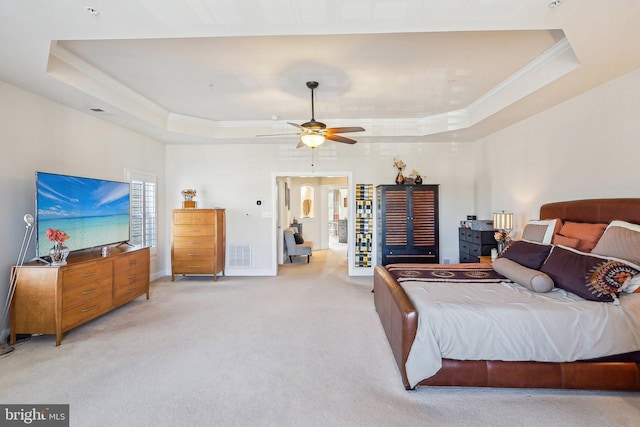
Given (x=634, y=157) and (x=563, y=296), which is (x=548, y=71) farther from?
(x=563, y=296)

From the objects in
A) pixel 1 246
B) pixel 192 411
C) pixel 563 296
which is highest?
pixel 1 246

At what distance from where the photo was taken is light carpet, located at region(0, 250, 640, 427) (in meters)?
1.98

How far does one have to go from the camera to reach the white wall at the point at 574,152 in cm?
294

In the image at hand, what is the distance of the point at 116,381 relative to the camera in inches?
94.0

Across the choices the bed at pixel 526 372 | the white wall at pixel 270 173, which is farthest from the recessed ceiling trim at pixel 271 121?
the bed at pixel 526 372

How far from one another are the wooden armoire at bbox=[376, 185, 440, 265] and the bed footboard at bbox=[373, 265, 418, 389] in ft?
7.34

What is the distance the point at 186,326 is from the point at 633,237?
4.35 m

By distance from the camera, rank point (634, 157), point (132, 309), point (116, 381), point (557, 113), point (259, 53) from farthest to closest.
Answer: point (132, 309)
point (557, 113)
point (259, 53)
point (634, 157)
point (116, 381)

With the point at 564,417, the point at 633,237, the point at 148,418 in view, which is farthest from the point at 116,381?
the point at 633,237

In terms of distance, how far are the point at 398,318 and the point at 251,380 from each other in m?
1.27

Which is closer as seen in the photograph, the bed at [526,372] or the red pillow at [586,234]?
the bed at [526,372]

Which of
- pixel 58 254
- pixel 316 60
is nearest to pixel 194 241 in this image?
pixel 58 254

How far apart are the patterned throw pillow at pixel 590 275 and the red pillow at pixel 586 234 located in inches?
17.5

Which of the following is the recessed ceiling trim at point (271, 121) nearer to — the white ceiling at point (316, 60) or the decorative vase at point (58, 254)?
the white ceiling at point (316, 60)
